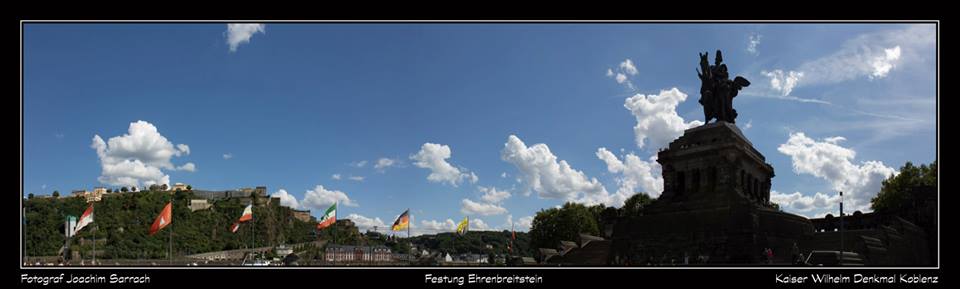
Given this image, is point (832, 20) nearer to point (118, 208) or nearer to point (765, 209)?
point (765, 209)

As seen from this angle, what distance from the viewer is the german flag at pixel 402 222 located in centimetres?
5288

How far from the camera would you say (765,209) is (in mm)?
40125

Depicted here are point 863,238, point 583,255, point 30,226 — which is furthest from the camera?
point 30,226

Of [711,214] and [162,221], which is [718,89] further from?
[162,221]

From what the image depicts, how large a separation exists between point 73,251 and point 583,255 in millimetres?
122287

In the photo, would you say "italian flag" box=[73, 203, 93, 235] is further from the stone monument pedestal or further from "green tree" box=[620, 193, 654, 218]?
"green tree" box=[620, 193, 654, 218]

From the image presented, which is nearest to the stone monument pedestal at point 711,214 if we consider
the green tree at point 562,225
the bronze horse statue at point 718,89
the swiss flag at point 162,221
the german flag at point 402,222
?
the bronze horse statue at point 718,89

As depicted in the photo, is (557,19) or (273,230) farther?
(273,230)

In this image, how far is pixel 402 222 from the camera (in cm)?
5309

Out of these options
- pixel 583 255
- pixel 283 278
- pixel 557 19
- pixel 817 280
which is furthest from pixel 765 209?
pixel 283 278

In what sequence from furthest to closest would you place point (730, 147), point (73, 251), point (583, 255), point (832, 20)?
point (73, 251), point (583, 255), point (730, 147), point (832, 20)

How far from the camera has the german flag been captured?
52.9 m

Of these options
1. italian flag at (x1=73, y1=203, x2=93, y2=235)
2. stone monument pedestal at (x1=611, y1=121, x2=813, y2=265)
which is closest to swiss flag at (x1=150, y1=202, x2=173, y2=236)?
italian flag at (x1=73, y1=203, x2=93, y2=235)

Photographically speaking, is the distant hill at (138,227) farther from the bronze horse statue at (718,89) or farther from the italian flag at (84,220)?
the bronze horse statue at (718,89)
